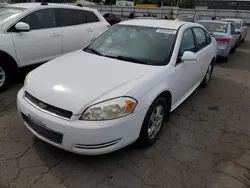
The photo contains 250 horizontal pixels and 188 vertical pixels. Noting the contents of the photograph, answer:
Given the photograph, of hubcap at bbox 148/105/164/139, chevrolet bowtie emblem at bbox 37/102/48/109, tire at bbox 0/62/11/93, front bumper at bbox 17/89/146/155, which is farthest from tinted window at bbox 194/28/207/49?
tire at bbox 0/62/11/93

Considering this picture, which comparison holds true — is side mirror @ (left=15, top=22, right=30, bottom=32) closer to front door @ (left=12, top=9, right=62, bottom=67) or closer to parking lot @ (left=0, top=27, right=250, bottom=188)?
front door @ (left=12, top=9, right=62, bottom=67)

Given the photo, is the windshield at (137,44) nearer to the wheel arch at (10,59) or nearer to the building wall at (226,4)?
the wheel arch at (10,59)

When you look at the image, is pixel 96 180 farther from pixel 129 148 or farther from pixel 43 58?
pixel 43 58

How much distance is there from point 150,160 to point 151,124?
1.46ft

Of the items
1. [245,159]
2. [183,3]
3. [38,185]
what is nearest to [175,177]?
[245,159]

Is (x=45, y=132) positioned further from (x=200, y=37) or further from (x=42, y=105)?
(x=200, y=37)

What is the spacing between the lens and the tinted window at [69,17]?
5.29m

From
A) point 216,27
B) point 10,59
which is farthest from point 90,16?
point 216,27

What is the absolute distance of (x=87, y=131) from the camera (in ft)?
7.47

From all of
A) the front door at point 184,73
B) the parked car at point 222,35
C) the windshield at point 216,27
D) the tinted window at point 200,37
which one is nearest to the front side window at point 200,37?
the tinted window at point 200,37

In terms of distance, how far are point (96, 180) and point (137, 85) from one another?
1.12 m

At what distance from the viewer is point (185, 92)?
3992 mm

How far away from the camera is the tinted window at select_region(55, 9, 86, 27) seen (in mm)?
5287

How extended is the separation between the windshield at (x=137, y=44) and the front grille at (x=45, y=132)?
145 centimetres
